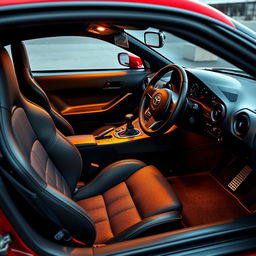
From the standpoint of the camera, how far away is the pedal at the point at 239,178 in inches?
76.9

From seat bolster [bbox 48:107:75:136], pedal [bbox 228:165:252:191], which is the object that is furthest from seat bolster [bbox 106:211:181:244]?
seat bolster [bbox 48:107:75:136]

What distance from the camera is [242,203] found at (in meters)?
1.91

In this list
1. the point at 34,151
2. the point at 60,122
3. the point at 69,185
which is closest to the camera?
the point at 34,151

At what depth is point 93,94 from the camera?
9.82ft

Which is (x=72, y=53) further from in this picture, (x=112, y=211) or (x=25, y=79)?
(x=112, y=211)

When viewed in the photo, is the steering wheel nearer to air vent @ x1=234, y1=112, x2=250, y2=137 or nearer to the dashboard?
the dashboard

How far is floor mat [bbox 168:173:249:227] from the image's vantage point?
1.87 meters

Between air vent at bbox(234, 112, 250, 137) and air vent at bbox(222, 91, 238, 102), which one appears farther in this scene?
air vent at bbox(222, 91, 238, 102)

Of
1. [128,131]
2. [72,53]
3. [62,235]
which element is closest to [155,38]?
[128,131]

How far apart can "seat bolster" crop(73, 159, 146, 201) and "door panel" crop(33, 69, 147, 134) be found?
116 cm

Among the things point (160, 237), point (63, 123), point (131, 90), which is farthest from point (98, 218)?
point (131, 90)

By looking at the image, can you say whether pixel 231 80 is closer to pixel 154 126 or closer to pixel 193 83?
pixel 193 83

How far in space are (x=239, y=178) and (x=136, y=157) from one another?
2.26 ft

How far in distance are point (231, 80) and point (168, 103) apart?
14.2 inches
